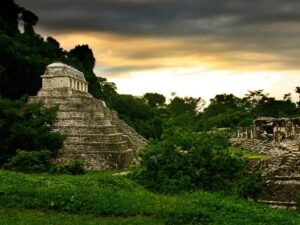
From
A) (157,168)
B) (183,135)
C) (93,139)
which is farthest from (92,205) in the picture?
(93,139)

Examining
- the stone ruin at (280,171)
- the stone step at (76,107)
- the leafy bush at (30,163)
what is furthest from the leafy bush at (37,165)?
the stone step at (76,107)

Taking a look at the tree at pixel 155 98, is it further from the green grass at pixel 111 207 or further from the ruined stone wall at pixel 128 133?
the green grass at pixel 111 207

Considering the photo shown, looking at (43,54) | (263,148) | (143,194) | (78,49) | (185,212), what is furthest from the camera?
(78,49)

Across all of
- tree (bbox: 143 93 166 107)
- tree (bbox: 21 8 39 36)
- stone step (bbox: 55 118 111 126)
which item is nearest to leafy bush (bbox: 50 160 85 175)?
stone step (bbox: 55 118 111 126)

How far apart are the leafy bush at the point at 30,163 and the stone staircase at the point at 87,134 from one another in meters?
9.10

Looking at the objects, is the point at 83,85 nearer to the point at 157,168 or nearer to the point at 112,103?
the point at 112,103

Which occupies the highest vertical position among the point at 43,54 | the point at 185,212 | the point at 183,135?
the point at 43,54

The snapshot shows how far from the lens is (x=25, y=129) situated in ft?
94.7

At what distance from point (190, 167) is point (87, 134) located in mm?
15389

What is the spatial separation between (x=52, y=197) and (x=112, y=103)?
41.1 meters

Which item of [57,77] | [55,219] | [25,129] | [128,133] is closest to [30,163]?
[25,129]

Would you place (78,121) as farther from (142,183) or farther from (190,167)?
(190,167)

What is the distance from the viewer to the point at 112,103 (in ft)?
188

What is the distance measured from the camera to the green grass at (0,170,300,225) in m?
15.0
